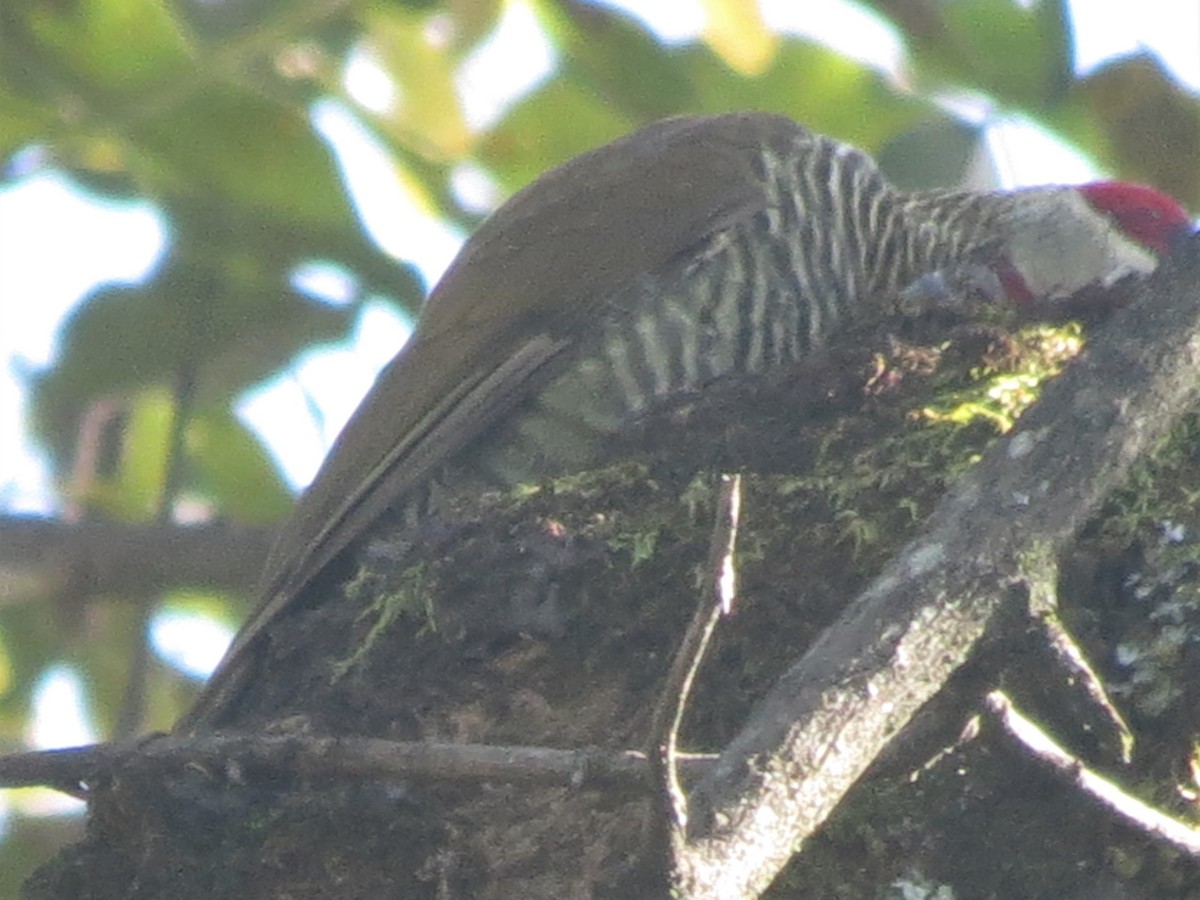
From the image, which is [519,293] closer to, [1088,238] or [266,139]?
[266,139]

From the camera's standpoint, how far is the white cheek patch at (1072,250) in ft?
13.2

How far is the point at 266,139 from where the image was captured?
3322mm

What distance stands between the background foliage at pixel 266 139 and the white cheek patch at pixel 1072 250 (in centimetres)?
19

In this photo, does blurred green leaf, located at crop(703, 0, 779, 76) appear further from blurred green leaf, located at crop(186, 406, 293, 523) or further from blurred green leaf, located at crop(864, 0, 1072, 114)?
blurred green leaf, located at crop(186, 406, 293, 523)

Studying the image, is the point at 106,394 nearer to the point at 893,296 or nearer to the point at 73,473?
the point at 73,473

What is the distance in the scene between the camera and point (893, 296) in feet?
12.2

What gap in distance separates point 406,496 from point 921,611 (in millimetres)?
1804

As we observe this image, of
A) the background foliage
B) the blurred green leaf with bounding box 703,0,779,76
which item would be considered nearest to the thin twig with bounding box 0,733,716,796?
the background foliage

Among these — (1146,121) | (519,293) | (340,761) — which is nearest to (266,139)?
(519,293)

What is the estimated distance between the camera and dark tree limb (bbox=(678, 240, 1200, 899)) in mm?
1616

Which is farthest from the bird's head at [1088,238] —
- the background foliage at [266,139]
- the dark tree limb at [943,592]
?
the dark tree limb at [943,592]

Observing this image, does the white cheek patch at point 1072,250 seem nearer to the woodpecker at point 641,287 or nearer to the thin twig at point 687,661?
the woodpecker at point 641,287

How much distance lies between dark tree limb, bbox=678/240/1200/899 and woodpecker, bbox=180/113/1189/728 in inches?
52.0

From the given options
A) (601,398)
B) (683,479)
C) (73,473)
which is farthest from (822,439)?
(73,473)
